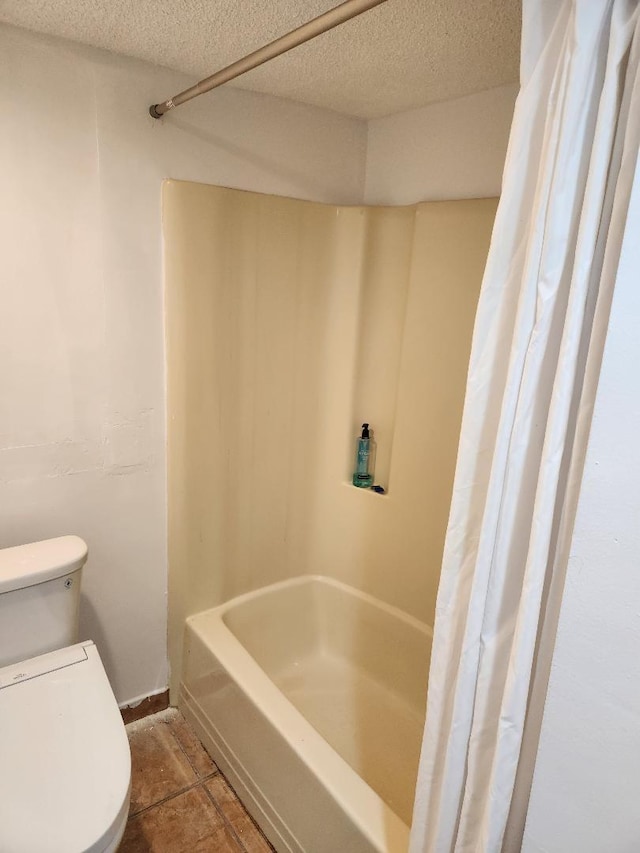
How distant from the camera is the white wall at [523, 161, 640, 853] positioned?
0.70 meters

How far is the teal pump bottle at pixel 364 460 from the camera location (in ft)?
6.63

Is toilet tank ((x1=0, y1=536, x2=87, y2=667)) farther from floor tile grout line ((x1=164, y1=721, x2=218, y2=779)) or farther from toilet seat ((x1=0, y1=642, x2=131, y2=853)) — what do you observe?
floor tile grout line ((x1=164, y1=721, x2=218, y2=779))

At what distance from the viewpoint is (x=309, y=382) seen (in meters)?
2.01

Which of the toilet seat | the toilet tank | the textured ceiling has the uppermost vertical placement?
the textured ceiling

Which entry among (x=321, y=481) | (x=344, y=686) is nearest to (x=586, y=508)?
(x=321, y=481)

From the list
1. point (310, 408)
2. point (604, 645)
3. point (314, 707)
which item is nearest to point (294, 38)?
point (604, 645)

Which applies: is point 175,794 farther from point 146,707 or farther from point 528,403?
point 528,403

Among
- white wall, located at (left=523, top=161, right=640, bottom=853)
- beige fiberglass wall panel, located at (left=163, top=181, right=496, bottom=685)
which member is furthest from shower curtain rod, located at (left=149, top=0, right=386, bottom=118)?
white wall, located at (left=523, top=161, right=640, bottom=853)

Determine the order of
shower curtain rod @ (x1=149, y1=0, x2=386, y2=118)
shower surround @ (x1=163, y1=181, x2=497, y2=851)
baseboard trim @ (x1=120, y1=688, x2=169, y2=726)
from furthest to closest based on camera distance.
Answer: baseboard trim @ (x1=120, y1=688, x2=169, y2=726)
shower surround @ (x1=163, y1=181, x2=497, y2=851)
shower curtain rod @ (x1=149, y1=0, x2=386, y2=118)

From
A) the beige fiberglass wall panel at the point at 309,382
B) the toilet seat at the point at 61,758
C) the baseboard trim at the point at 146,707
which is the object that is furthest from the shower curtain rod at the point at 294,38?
the baseboard trim at the point at 146,707

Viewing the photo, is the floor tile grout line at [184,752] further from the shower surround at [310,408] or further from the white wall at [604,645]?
the white wall at [604,645]

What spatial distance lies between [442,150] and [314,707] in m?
1.91

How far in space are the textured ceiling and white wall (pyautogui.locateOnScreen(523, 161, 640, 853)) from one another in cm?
78

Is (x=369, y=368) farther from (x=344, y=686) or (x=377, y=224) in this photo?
(x=344, y=686)
